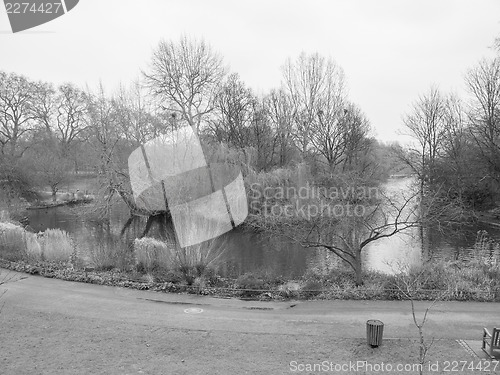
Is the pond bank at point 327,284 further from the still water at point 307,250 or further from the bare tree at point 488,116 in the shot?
the bare tree at point 488,116

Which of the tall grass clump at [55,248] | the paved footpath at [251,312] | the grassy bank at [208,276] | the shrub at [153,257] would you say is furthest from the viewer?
the tall grass clump at [55,248]

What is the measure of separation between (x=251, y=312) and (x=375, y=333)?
3327 millimetres

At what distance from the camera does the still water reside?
14.9 m

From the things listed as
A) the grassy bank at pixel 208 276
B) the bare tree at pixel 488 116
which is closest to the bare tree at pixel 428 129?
the bare tree at pixel 488 116

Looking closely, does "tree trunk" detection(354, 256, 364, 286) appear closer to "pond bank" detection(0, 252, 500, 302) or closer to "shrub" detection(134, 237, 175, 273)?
"pond bank" detection(0, 252, 500, 302)

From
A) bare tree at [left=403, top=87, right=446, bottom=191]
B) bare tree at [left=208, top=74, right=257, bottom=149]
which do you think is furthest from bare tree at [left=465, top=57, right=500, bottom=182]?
bare tree at [left=208, top=74, right=257, bottom=149]

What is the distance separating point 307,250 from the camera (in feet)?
55.8

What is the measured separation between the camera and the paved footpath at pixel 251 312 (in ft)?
26.7

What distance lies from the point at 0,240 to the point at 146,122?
13778 mm

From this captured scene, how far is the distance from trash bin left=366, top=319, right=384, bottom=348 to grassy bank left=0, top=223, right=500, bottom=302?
2792mm

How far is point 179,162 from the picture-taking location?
24734 mm

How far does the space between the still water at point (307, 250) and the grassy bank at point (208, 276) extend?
162 centimetres

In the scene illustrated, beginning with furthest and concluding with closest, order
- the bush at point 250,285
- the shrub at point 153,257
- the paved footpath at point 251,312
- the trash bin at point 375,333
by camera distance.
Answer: the shrub at point 153,257 < the bush at point 250,285 < the paved footpath at point 251,312 < the trash bin at point 375,333

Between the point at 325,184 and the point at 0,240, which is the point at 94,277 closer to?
the point at 0,240
